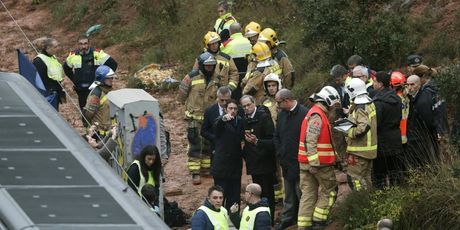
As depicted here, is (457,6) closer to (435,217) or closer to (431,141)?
(431,141)

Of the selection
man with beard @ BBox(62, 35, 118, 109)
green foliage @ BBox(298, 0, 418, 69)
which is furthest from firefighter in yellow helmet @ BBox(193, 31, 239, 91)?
man with beard @ BBox(62, 35, 118, 109)

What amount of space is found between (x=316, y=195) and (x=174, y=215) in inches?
80.8

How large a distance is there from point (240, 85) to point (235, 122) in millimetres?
3042

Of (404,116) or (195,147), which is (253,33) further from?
(404,116)

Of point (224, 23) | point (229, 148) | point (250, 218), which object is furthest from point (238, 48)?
point (250, 218)

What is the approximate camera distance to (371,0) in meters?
18.5

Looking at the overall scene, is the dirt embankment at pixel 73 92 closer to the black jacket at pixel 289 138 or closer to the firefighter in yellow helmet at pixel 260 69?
the firefighter in yellow helmet at pixel 260 69

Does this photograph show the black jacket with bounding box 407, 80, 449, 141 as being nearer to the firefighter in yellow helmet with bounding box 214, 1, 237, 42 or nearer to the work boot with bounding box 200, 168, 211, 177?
the work boot with bounding box 200, 168, 211, 177

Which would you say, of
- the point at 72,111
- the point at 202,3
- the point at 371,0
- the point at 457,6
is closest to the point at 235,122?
the point at 371,0

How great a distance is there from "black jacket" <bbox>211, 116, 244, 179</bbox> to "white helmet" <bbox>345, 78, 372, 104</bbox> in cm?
172

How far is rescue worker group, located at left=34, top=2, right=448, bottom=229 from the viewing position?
537 inches

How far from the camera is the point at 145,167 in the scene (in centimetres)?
1308

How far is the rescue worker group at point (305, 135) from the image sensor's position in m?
13.6

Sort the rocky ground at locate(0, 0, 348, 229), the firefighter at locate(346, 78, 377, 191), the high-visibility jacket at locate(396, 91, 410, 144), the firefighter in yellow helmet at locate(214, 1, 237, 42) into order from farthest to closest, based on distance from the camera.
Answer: the firefighter in yellow helmet at locate(214, 1, 237, 42)
the rocky ground at locate(0, 0, 348, 229)
the high-visibility jacket at locate(396, 91, 410, 144)
the firefighter at locate(346, 78, 377, 191)
